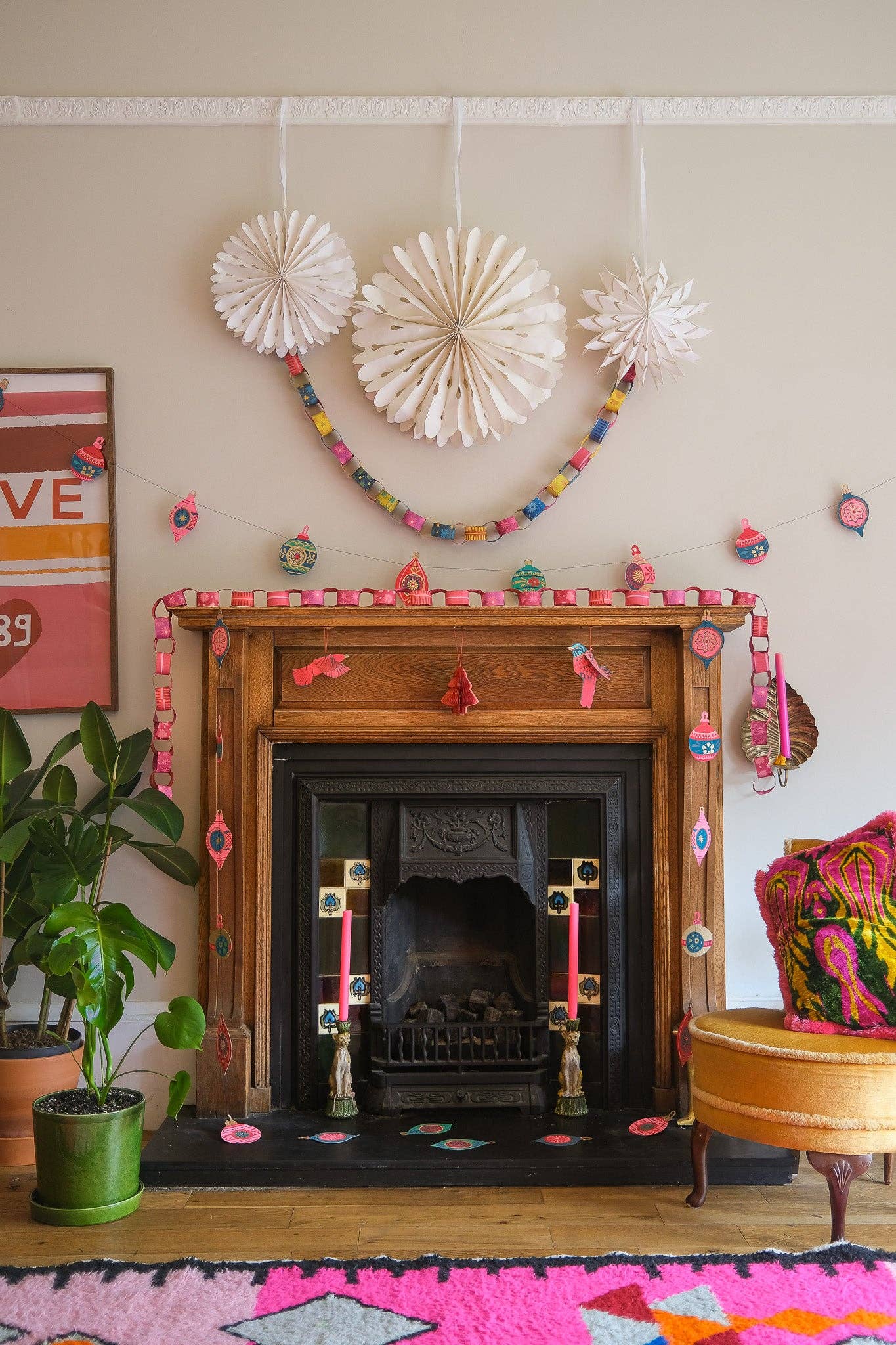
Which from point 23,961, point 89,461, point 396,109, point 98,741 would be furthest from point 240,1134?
point 396,109

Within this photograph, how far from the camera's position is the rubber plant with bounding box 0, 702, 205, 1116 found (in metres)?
2.27

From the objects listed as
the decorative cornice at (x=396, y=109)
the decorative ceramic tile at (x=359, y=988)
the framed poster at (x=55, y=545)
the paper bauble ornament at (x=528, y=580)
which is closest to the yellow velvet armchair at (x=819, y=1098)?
the decorative ceramic tile at (x=359, y=988)

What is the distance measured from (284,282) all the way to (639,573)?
1.26m

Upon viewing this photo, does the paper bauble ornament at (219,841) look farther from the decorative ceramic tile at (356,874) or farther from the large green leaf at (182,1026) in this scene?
the large green leaf at (182,1026)

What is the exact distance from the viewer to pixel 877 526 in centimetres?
304

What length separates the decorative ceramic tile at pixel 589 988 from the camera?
293 cm

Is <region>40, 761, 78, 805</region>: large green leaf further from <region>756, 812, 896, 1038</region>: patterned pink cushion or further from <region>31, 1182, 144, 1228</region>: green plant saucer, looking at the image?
<region>756, 812, 896, 1038</region>: patterned pink cushion

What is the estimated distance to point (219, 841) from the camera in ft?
9.12

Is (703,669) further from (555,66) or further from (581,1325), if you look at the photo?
(555,66)

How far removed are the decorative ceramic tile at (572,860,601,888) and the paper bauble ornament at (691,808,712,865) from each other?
285 millimetres

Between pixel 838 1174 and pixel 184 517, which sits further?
pixel 184 517

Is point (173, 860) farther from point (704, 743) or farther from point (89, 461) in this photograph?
point (704, 743)

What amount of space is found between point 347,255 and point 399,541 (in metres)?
0.81

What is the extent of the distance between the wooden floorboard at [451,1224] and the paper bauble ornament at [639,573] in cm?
151
